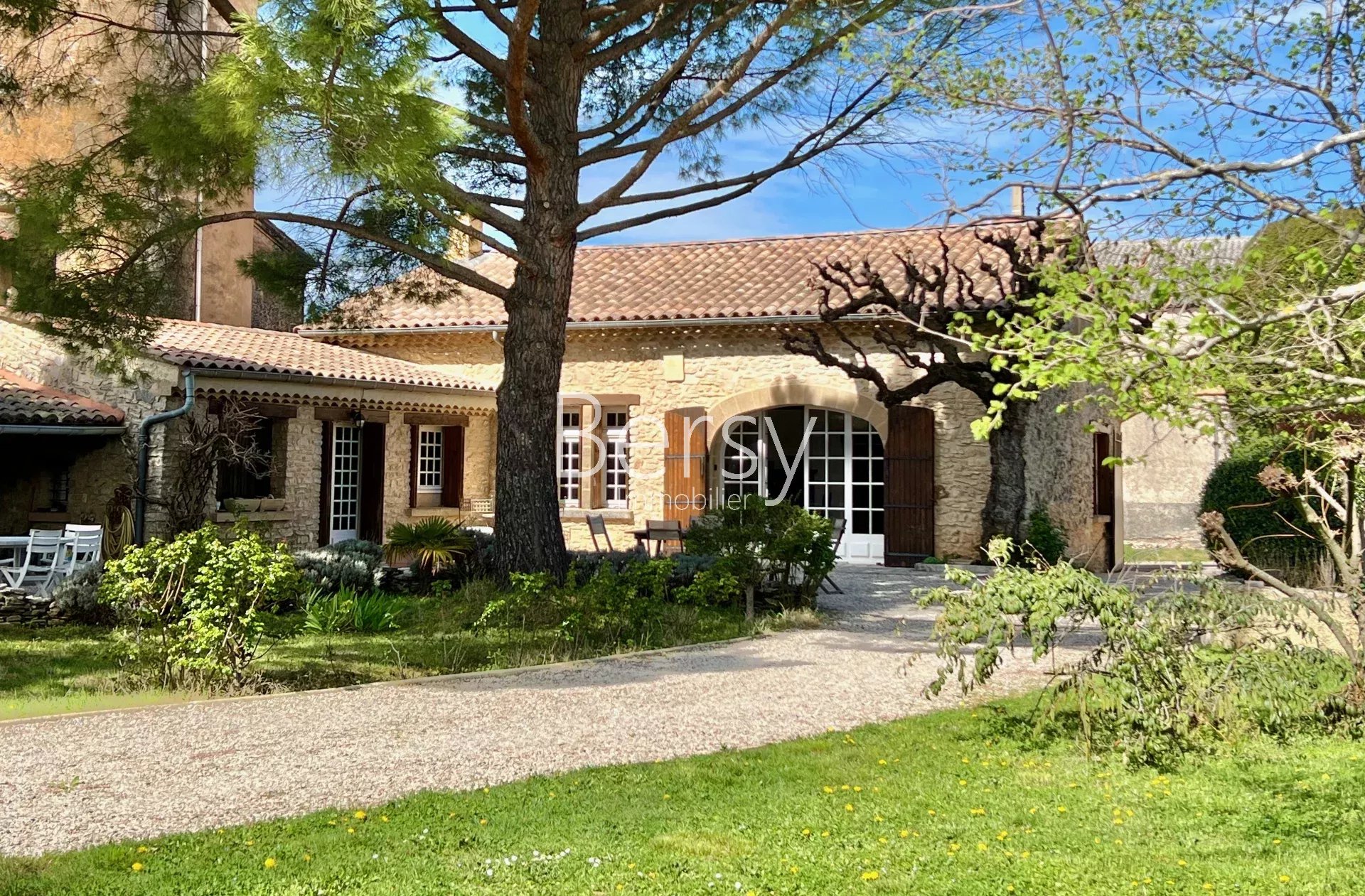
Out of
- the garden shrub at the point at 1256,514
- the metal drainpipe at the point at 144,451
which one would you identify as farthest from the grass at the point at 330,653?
the garden shrub at the point at 1256,514

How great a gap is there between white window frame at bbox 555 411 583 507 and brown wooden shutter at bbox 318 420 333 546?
330 cm

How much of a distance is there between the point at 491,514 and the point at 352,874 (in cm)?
1372

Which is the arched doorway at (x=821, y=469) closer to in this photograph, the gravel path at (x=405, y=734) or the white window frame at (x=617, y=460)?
the white window frame at (x=617, y=460)

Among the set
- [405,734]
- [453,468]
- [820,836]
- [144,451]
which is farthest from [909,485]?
[820,836]

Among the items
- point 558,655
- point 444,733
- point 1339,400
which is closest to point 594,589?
point 558,655

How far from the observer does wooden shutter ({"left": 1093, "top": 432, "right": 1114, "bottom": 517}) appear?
53.8ft

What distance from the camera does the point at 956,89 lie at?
16.7 ft

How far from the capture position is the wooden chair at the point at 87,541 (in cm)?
1089

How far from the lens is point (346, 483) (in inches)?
631

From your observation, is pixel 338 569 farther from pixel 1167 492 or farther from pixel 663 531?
pixel 1167 492

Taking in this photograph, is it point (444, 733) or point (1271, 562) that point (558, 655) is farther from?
point (1271, 562)

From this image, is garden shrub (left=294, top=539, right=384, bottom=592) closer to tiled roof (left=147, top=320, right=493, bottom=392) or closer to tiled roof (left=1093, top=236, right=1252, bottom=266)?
tiled roof (left=147, top=320, right=493, bottom=392)

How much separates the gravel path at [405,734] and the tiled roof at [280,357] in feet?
21.9

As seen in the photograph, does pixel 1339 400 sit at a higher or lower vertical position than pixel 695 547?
higher
